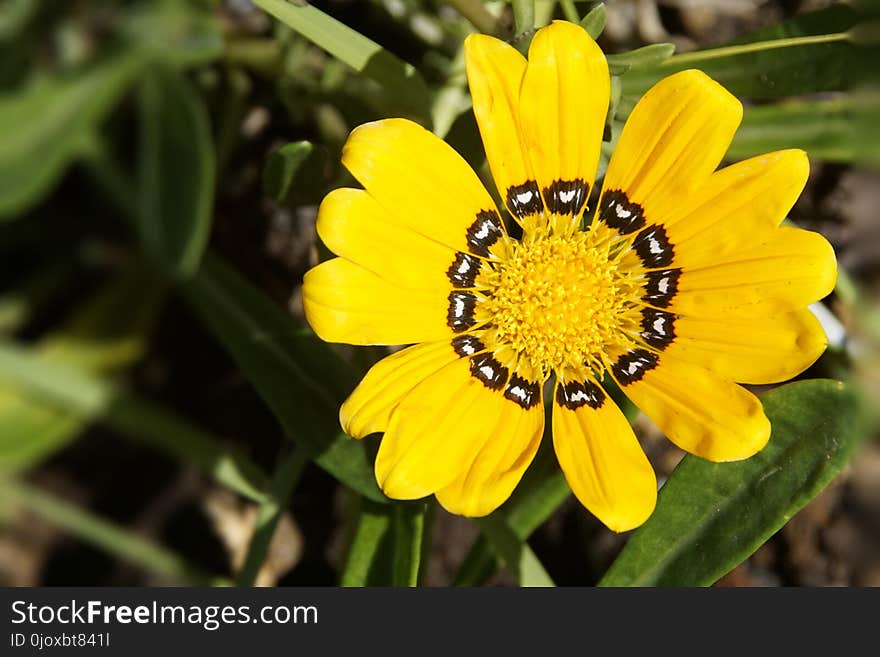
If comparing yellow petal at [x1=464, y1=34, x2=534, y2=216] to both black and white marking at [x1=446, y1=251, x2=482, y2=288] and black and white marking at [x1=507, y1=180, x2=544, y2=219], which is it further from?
black and white marking at [x1=446, y1=251, x2=482, y2=288]

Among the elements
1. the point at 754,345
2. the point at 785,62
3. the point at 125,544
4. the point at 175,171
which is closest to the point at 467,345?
the point at 754,345

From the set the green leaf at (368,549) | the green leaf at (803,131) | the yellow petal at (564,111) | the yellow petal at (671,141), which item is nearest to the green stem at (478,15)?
the yellow petal at (564,111)

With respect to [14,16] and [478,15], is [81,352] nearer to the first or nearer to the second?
[14,16]

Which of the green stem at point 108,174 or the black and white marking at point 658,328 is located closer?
the black and white marking at point 658,328

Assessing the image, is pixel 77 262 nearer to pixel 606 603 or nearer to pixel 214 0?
pixel 214 0

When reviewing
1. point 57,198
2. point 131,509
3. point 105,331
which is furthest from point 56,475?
point 57,198

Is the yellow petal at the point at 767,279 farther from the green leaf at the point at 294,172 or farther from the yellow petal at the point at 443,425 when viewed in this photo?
the green leaf at the point at 294,172
